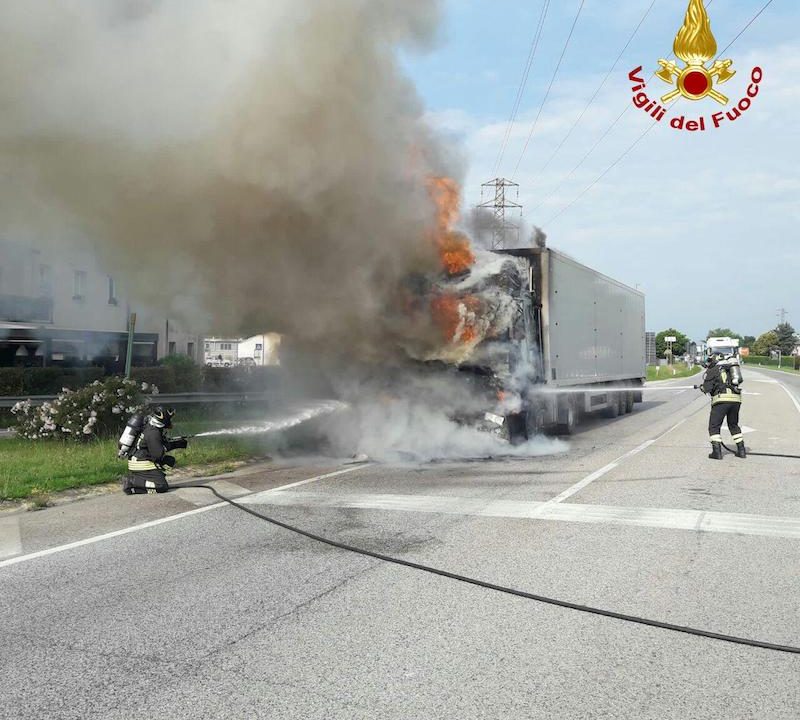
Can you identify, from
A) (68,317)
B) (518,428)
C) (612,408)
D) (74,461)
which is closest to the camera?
(74,461)

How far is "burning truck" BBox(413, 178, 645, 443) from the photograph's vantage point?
12062 mm

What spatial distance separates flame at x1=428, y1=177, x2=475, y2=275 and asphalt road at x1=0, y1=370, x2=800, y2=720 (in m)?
4.33

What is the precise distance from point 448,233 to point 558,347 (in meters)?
3.78

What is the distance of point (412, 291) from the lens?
39.6 ft

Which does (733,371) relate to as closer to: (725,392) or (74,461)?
(725,392)

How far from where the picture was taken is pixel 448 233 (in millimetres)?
12109

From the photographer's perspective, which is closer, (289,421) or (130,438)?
(130,438)

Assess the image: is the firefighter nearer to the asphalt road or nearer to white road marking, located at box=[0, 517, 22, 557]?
the asphalt road

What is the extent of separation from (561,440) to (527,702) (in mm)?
11939

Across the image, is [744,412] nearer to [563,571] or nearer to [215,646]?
[563,571]

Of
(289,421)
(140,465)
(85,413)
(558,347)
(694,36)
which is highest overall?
(694,36)

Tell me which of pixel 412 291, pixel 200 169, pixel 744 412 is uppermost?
pixel 200 169

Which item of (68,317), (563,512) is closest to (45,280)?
(68,317)

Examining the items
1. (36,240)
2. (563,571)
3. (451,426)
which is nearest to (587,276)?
(451,426)
